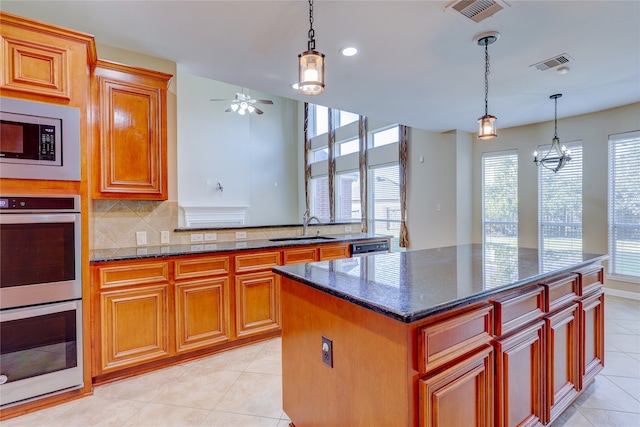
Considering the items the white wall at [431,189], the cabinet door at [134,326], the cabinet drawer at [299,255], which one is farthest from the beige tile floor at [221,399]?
the white wall at [431,189]

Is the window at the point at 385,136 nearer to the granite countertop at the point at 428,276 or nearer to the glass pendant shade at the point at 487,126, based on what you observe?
the glass pendant shade at the point at 487,126

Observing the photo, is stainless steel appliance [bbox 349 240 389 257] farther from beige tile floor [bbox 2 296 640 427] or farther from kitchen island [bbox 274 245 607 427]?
kitchen island [bbox 274 245 607 427]

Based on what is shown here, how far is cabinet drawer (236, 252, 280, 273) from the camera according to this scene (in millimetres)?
2771

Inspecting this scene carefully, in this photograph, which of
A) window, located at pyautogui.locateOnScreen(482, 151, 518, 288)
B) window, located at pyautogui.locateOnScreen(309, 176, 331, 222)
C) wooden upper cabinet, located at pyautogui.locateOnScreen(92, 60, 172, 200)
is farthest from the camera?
window, located at pyautogui.locateOnScreen(309, 176, 331, 222)

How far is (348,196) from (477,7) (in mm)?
5501

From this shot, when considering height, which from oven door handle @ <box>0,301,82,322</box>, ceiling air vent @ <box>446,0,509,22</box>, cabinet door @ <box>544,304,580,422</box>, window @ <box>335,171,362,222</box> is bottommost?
cabinet door @ <box>544,304,580,422</box>

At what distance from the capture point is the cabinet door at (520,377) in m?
1.38

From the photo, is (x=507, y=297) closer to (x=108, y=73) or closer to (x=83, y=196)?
(x=83, y=196)

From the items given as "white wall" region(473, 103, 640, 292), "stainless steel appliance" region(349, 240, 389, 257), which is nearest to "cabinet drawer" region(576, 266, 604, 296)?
"stainless steel appliance" region(349, 240, 389, 257)

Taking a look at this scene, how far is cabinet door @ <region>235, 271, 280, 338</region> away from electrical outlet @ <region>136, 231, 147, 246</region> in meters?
0.91

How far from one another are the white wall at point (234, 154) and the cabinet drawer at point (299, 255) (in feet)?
14.9

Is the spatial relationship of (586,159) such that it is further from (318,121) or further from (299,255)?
(318,121)

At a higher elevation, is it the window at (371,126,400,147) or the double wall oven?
the window at (371,126,400,147)

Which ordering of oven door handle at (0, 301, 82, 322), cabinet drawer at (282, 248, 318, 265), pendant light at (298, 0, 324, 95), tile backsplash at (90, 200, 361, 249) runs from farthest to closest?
cabinet drawer at (282, 248, 318, 265) → tile backsplash at (90, 200, 361, 249) → oven door handle at (0, 301, 82, 322) → pendant light at (298, 0, 324, 95)
